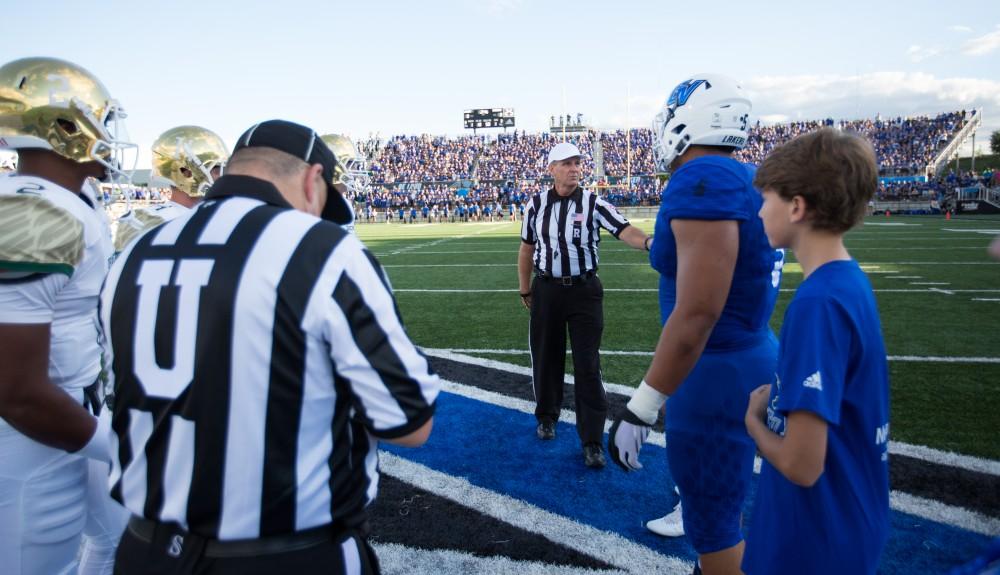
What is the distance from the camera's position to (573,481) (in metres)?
3.81

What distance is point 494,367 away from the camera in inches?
245

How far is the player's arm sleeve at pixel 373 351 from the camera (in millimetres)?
1279

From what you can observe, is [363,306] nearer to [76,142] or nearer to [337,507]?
[337,507]

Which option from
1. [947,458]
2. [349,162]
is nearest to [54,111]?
[349,162]

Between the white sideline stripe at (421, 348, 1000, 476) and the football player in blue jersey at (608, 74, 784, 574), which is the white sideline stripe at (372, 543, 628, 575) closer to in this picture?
the football player in blue jersey at (608, 74, 784, 574)

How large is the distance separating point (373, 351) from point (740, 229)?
126 centimetres

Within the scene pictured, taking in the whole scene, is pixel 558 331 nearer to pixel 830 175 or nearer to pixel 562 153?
pixel 562 153

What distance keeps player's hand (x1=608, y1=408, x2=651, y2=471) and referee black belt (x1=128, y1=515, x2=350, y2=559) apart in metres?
0.99

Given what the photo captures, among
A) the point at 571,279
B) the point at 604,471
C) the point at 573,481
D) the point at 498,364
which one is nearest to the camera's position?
the point at 573,481

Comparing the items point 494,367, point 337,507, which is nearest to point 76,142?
point 337,507

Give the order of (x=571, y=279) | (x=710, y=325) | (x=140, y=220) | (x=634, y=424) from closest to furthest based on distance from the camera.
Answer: (x=710, y=325)
(x=634, y=424)
(x=140, y=220)
(x=571, y=279)

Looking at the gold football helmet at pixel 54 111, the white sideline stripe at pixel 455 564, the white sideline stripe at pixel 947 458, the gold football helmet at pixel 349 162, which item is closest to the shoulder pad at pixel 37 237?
the gold football helmet at pixel 54 111

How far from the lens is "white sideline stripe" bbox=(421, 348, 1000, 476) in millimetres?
3789

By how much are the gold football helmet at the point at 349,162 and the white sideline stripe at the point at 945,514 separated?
4203mm
